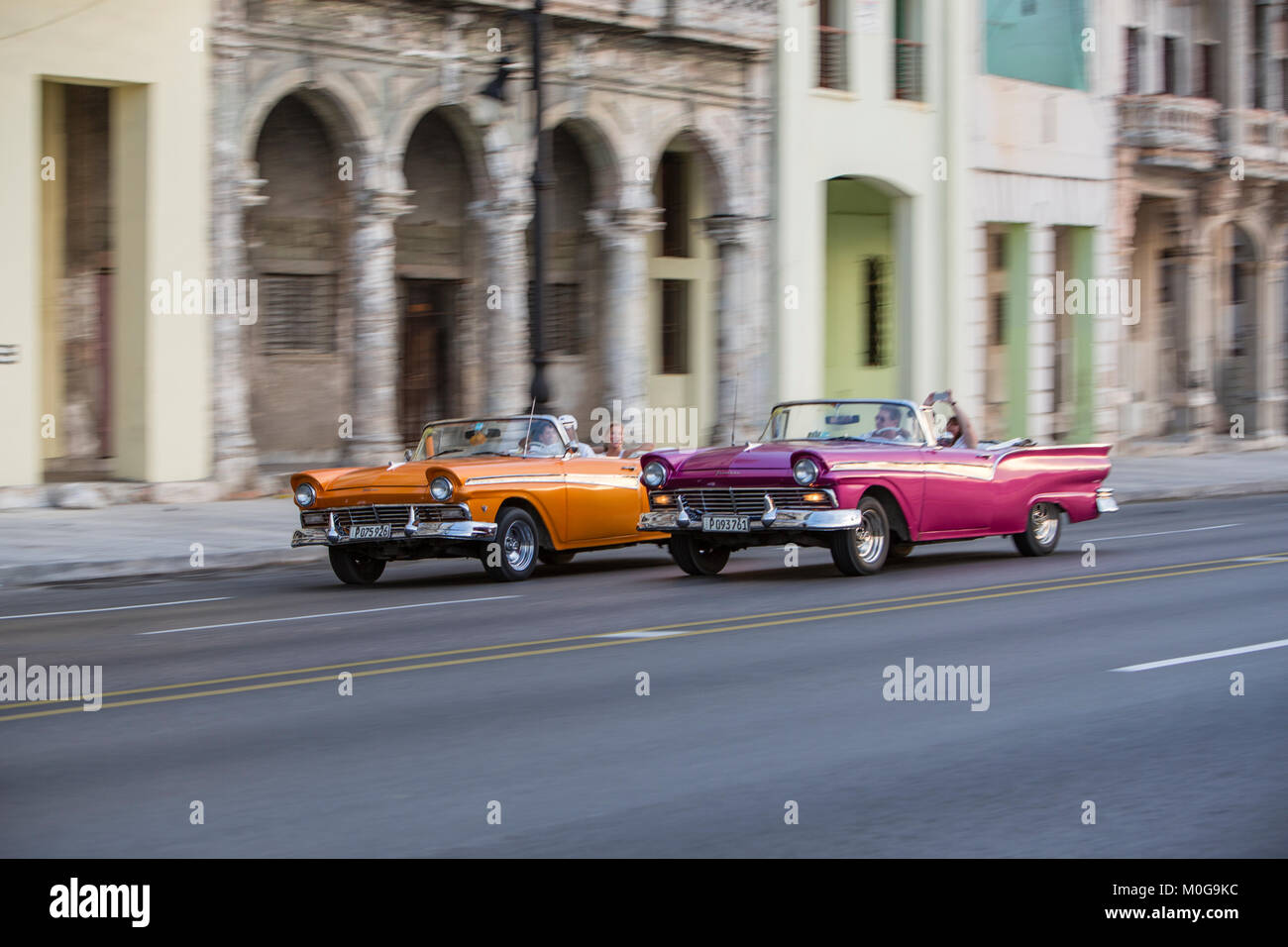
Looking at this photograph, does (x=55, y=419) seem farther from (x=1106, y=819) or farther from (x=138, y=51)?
(x=1106, y=819)

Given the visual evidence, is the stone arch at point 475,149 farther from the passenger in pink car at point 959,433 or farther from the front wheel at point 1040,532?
the front wheel at point 1040,532

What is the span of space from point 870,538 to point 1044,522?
8.69ft

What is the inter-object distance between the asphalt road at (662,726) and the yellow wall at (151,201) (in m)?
9.12

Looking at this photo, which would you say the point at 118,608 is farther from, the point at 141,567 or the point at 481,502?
the point at 141,567

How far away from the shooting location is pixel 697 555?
15219 millimetres

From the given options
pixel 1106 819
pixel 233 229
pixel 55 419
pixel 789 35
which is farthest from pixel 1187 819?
pixel 789 35

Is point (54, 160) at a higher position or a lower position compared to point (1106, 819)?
higher

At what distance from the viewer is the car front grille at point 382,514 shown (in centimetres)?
1460

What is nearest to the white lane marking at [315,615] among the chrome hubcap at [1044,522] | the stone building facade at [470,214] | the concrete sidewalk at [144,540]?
the concrete sidewalk at [144,540]

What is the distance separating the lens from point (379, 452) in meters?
25.5

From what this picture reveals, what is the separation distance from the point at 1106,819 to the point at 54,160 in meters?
21.3

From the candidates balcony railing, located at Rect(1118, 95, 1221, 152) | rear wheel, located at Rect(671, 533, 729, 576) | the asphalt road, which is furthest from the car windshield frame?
balcony railing, located at Rect(1118, 95, 1221, 152)
